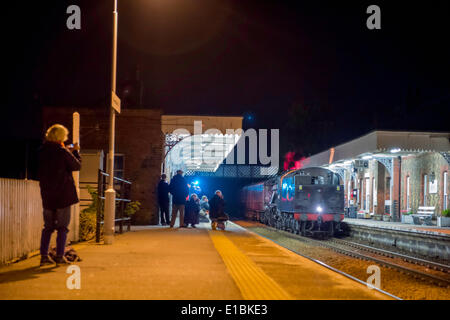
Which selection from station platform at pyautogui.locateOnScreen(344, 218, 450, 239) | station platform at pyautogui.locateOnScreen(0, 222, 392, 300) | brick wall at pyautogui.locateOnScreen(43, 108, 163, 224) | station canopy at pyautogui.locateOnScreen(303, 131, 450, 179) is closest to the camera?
station platform at pyautogui.locateOnScreen(0, 222, 392, 300)

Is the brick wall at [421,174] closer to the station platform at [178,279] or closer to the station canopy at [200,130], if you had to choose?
the station canopy at [200,130]

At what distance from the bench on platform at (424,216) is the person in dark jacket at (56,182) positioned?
73.4 ft

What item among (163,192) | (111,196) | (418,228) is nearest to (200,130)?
(163,192)

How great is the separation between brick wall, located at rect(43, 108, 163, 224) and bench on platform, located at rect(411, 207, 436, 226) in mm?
13650

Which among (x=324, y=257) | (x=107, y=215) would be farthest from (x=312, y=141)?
(x=107, y=215)

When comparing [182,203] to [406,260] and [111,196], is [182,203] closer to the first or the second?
[111,196]

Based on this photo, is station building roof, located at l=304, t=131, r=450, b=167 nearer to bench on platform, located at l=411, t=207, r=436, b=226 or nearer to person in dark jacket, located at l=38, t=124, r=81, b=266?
bench on platform, located at l=411, t=207, r=436, b=226

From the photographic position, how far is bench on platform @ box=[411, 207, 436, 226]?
84.9 ft

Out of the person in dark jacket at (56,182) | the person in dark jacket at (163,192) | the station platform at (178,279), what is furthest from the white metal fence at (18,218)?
the person in dark jacket at (163,192)

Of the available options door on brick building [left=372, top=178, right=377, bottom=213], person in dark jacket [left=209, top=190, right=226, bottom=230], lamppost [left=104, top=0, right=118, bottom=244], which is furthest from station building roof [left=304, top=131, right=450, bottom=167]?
lamppost [left=104, top=0, right=118, bottom=244]

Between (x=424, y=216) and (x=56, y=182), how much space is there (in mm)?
22670

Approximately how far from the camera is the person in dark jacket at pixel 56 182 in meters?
6.99
